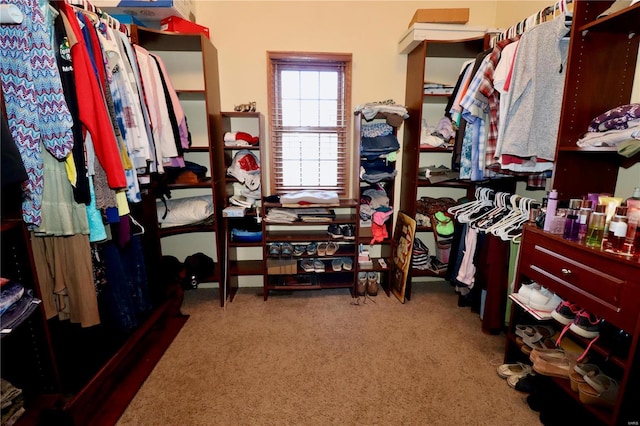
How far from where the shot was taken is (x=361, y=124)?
2590mm

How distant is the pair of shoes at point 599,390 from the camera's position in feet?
4.33

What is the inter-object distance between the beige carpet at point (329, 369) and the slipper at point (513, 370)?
41 mm

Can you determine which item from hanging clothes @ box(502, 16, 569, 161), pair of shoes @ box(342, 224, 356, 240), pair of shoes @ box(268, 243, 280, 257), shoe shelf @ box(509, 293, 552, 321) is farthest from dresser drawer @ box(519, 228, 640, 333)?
pair of shoes @ box(268, 243, 280, 257)

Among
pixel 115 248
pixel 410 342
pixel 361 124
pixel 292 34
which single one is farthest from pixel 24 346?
pixel 292 34

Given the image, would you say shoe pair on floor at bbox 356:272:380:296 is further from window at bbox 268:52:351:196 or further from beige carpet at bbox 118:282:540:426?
window at bbox 268:52:351:196

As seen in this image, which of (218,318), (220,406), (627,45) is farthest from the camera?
(218,318)

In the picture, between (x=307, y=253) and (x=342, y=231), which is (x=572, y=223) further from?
(x=307, y=253)

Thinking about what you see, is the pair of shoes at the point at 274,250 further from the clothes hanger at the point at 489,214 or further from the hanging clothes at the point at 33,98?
the hanging clothes at the point at 33,98

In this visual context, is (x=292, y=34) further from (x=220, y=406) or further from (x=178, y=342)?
(x=220, y=406)

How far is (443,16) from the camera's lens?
7.80 feet

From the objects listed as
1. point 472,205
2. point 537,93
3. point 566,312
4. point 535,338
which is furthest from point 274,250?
point 537,93

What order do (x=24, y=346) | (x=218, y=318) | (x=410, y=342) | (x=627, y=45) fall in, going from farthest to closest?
(x=218, y=318), (x=410, y=342), (x=627, y=45), (x=24, y=346)

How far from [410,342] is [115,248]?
6.36ft

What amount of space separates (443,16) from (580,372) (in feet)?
7.82
